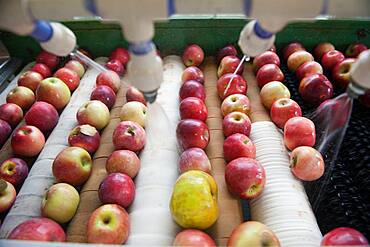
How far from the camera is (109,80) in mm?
1403

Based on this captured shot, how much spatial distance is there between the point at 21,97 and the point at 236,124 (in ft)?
2.91

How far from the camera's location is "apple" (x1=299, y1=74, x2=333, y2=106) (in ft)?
4.13

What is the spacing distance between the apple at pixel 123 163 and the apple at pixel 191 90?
38 centimetres

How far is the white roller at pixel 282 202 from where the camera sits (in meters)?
0.83

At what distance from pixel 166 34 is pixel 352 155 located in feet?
3.32

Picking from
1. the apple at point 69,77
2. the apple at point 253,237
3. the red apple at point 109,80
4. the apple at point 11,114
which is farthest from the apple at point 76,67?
the apple at point 253,237

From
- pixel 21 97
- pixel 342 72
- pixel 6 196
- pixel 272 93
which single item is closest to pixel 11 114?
pixel 21 97

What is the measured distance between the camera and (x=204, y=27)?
5.29 ft

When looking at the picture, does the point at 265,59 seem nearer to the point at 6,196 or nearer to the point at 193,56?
the point at 193,56

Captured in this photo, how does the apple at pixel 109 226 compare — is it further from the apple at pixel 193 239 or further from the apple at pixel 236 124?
the apple at pixel 236 124

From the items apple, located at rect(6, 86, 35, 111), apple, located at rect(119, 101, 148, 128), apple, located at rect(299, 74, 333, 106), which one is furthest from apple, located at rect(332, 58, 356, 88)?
apple, located at rect(6, 86, 35, 111)

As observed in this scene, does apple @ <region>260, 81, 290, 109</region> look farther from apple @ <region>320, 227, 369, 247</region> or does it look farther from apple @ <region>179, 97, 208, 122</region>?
apple @ <region>320, 227, 369, 247</region>

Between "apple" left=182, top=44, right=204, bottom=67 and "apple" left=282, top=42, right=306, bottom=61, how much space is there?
16.0 inches

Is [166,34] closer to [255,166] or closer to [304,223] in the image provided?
[255,166]
